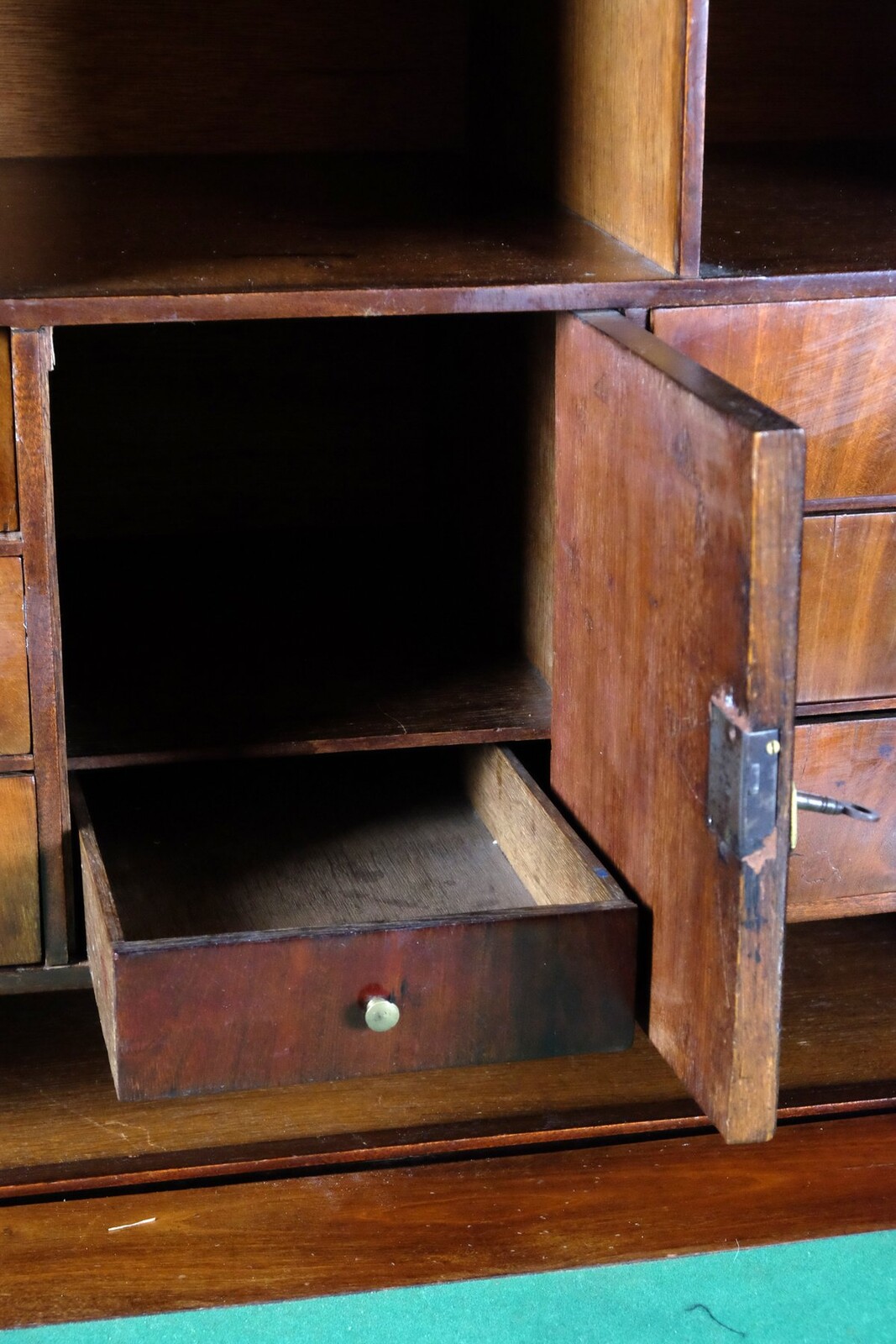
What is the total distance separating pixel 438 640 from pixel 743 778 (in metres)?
0.66

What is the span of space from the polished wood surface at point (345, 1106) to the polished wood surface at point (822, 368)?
57 centimetres

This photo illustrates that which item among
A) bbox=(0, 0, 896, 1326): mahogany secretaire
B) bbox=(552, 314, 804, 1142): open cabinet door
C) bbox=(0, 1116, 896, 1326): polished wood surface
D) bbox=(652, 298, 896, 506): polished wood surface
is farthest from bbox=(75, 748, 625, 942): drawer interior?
bbox=(652, 298, 896, 506): polished wood surface

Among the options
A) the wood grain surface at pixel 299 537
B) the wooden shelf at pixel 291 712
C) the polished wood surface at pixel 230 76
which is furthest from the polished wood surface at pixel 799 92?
the wooden shelf at pixel 291 712

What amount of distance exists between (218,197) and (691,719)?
33.6 inches

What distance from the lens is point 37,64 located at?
1.79m

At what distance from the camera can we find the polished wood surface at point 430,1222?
1.29m

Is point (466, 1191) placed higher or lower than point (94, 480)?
lower

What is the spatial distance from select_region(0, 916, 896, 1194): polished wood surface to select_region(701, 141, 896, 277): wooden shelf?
2.43 ft

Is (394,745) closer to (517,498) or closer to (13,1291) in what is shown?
(517,498)

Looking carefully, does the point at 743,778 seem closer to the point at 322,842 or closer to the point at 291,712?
the point at 291,712

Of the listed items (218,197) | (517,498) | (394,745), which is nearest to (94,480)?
(218,197)

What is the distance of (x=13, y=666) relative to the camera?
1180 mm

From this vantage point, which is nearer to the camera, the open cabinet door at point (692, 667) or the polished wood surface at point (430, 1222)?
the open cabinet door at point (692, 667)

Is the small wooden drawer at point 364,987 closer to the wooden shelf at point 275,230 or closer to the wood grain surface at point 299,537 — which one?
the wood grain surface at point 299,537
